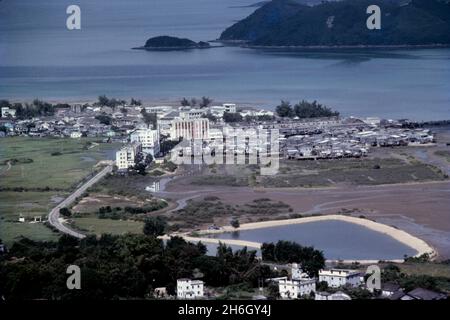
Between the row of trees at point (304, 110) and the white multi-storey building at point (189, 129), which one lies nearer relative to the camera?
the white multi-storey building at point (189, 129)

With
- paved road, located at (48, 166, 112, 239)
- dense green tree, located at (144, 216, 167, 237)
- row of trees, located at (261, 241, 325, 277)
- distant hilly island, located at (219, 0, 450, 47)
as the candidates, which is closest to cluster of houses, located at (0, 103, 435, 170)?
paved road, located at (48, 166, 112, 239)

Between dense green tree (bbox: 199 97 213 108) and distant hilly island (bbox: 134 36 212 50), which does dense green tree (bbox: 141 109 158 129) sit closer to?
dense green tree (bbox: 199 97 213 108)

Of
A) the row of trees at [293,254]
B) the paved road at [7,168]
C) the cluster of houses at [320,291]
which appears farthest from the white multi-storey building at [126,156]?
the cluster of houses at [320,291]

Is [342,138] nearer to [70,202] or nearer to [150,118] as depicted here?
[150,118]

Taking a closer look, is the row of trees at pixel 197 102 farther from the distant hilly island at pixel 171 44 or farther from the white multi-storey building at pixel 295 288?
the white multi-storey building at pixel 295 288

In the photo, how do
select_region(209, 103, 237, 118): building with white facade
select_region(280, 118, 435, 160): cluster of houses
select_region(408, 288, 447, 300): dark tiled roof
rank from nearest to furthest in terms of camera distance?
select_region(408, 288, 447, 300): dark tiled roof < select_region(280, 118, 435, 160): cluster of houses < select_region(209, 103, 237, 118): building with white facade
